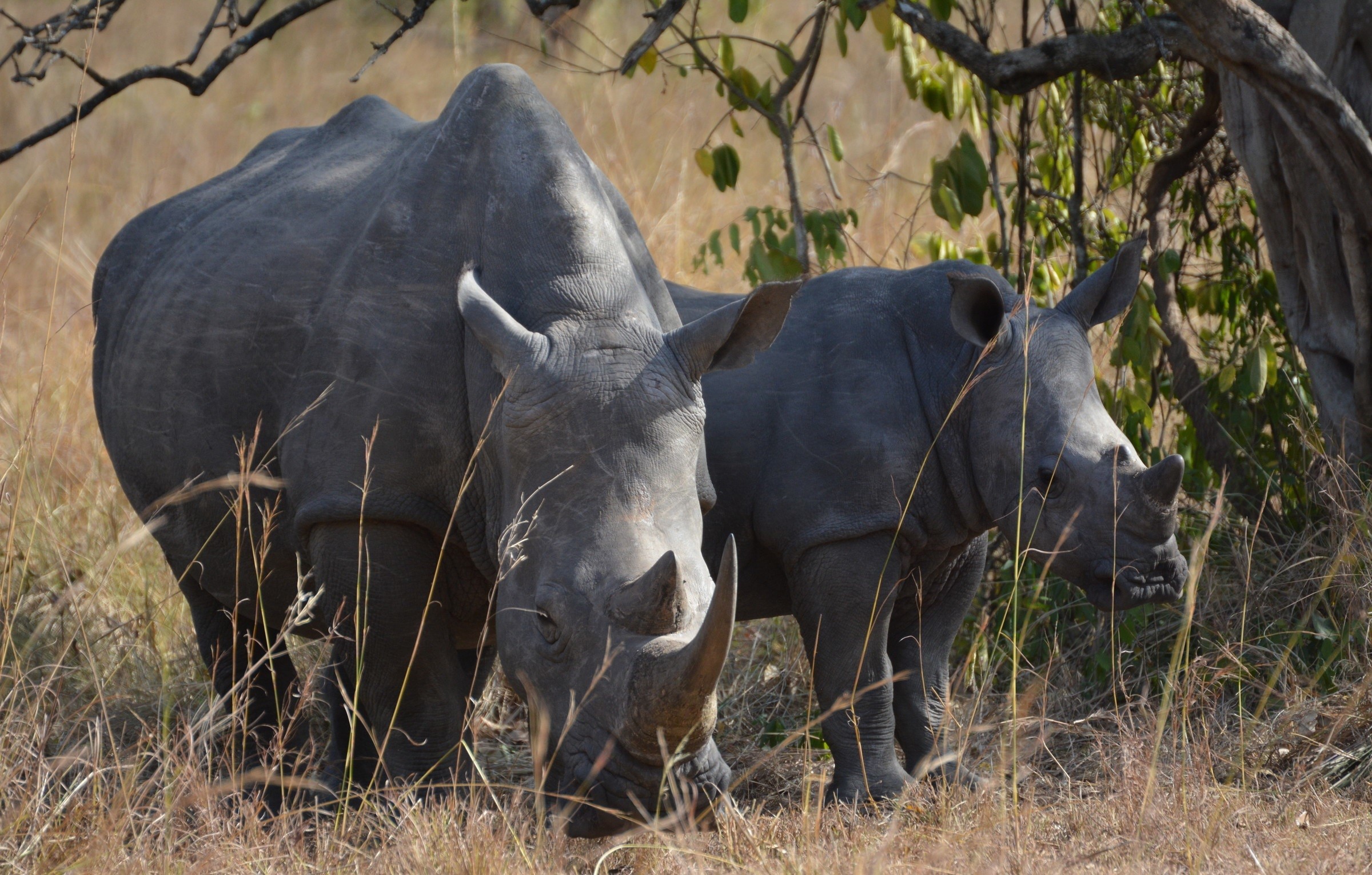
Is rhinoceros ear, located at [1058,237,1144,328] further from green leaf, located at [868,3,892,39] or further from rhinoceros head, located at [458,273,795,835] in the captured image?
green leaf, located at [868,3,892,39]

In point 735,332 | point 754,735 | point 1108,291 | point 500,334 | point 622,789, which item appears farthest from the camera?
point 754,735

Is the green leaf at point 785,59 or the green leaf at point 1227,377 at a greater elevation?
the green leaf at point 785,59

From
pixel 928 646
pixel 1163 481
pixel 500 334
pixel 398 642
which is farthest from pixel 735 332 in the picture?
pixel 928 646

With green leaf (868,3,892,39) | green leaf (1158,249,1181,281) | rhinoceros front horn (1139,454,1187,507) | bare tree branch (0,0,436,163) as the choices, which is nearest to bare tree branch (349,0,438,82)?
bare tree branch (0,0,436,163)

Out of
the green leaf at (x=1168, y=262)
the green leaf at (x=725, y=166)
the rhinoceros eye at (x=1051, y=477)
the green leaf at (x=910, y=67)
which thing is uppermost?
the green leaf at (x=910, y=67)

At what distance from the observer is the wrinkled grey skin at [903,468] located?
3.85m

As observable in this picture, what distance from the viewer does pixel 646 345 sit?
3.26m

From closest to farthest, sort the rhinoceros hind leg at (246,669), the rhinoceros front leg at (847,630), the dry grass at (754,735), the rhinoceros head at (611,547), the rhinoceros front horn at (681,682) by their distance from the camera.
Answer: the rhinoceros front horn at (681,682)
the rhinoceros head at (611,547)
the dry grass at (754,735)
the rhinoceros front leg at (847,630)
the rhinoceros hind leg at (246,669)

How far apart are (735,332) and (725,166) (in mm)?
2126

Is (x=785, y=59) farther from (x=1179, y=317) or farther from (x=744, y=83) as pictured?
(x=1179, y=317)

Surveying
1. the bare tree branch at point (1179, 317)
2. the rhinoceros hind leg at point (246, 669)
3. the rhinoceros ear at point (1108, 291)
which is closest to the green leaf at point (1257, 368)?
the bare tree branch at point (1179, 317)

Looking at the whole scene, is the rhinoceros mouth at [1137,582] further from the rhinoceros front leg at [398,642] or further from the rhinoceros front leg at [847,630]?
the rhinoceros front leg at [398,642]

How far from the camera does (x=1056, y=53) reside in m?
4.79

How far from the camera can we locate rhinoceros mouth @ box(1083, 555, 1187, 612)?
12.5 ft
